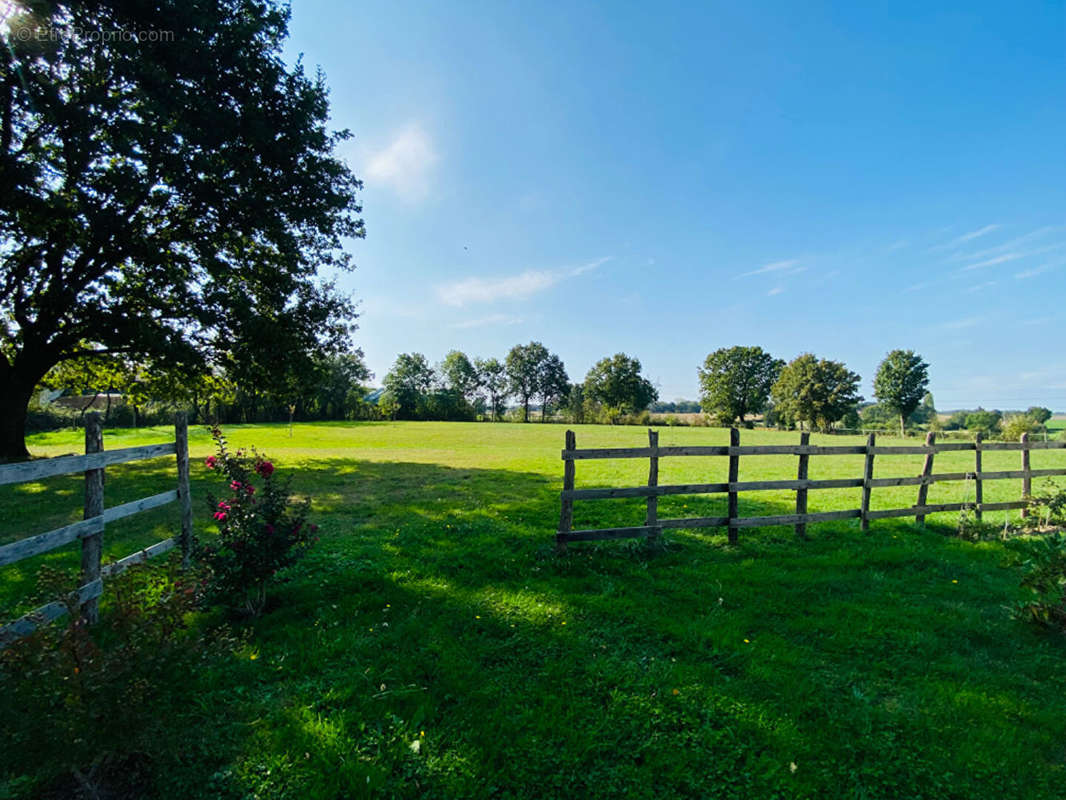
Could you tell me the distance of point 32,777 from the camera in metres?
2.67

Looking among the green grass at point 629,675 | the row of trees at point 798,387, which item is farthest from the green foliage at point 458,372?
the green grass at point 629,675

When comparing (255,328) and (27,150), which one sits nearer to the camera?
(27,150)

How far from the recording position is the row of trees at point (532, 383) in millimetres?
79500

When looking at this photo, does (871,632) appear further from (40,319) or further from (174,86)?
(40,319)

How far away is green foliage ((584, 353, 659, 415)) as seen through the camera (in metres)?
81.8

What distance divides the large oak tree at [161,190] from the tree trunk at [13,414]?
42mm

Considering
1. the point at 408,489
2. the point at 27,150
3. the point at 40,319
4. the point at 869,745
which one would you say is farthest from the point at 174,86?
the point at 869,745

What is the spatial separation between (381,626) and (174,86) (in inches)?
569

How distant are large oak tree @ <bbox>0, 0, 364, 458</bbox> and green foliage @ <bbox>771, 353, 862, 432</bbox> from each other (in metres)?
69.3

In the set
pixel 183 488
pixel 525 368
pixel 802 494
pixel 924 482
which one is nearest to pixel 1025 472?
pixel 924 482

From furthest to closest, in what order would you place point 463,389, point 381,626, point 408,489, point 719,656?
point 463,389 < point 408,489 < point 381,626 < point 719,656

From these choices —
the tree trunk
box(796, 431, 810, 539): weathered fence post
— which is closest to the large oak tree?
the tree trunk

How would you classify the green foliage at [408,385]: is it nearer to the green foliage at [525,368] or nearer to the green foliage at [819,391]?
the green foliage at [525,368]

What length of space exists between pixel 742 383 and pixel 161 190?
79.2 m
